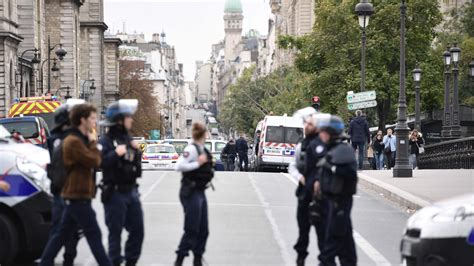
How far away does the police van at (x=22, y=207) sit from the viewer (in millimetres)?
13953

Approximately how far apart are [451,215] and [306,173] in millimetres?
2504

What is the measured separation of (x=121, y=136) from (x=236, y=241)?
16.1 ft

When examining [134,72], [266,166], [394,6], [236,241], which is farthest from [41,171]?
[134,72]

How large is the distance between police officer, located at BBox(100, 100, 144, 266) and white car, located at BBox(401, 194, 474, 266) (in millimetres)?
3045

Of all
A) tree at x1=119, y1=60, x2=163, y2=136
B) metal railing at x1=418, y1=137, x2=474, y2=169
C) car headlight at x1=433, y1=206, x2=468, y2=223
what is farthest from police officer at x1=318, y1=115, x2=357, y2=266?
tree at x1=119, y1=60, x2=163, y2=136

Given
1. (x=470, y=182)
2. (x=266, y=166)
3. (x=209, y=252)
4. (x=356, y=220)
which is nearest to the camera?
(x=209, y=252)

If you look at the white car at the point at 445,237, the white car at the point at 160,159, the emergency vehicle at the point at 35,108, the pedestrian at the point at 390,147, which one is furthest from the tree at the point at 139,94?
the white car at the point at 445,237

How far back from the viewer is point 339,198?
42.2 ft

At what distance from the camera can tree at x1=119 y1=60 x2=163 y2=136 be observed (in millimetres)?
128712

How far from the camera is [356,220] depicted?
21.6m

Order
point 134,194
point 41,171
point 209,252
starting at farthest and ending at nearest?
point 209,252 → point 41,171 → point 134,194

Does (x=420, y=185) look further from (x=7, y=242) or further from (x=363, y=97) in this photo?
(x=7, y=242)

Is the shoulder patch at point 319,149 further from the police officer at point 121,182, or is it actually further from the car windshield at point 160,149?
the car windshield at point 160,149

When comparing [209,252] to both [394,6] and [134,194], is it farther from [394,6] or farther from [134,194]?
[394,6]
